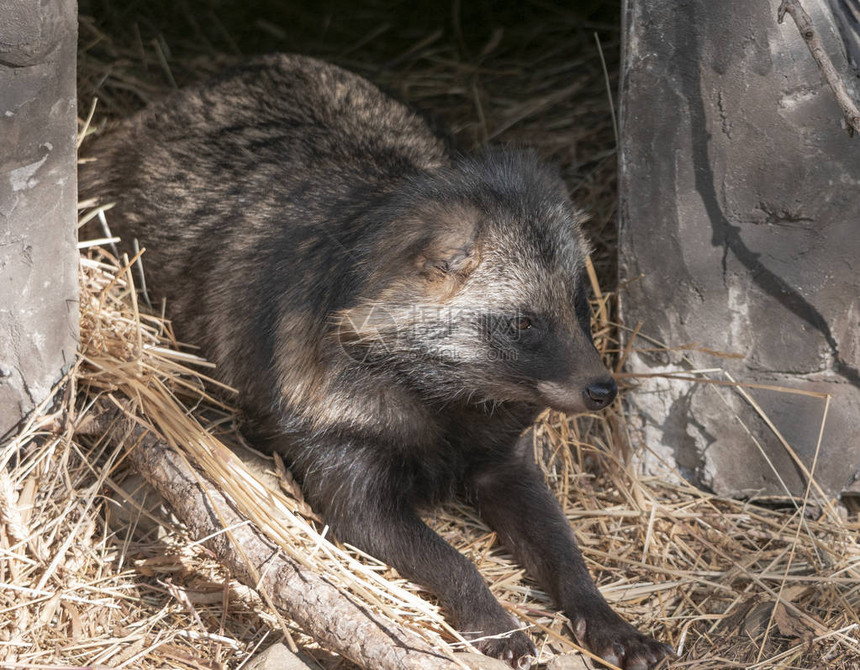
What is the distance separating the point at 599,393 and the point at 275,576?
122cm

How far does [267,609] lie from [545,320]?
1.40m

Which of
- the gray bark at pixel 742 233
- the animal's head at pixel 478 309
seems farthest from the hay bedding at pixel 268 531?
the animal's head at pixel 478 309

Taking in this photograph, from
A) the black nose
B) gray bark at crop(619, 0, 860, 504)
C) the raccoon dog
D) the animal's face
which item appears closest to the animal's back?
the raccoon dog

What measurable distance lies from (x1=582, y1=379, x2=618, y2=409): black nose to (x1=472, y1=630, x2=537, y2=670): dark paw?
856 millimetres

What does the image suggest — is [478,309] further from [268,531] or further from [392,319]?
[268,531]

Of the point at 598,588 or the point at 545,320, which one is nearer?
the point at 545,320

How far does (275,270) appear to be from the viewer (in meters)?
4.04

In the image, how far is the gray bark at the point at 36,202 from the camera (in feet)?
11.1

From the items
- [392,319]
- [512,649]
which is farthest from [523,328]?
[512,649]

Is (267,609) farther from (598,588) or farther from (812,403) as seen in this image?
(812,403)

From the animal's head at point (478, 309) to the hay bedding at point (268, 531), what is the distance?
2.50ft

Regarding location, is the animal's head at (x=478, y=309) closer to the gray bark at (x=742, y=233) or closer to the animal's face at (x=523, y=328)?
the animal's face at (x=523, y=328)

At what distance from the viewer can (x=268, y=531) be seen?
3.46 m

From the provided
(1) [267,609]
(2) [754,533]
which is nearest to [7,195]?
(1) [267,609]
